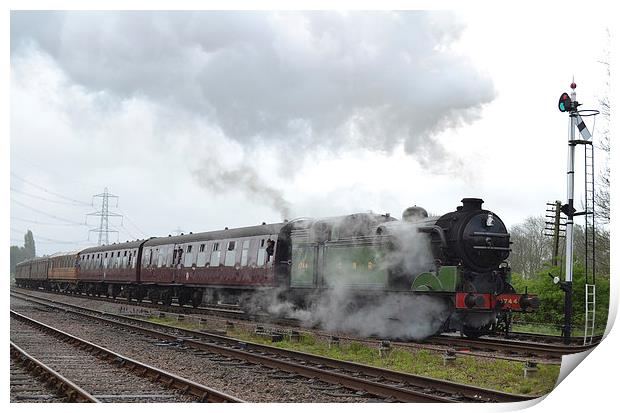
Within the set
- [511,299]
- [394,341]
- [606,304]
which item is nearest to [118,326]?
[394,341]

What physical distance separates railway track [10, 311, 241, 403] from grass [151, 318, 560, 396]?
334 cm

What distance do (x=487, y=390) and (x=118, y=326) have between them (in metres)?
11.2

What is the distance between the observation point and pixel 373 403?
812cm

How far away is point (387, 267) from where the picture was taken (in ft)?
43.7

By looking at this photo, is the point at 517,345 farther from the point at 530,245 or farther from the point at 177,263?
the point at 177,263

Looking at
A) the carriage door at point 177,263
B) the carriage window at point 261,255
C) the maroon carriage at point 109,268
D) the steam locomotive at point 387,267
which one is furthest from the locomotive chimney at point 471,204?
the maroon carriage at point 109,268

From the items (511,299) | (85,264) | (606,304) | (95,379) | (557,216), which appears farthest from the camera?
(85,264)

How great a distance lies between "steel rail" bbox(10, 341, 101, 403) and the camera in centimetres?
810

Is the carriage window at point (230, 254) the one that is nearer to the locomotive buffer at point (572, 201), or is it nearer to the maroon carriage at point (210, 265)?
the maroon carriage at point (210, 265)

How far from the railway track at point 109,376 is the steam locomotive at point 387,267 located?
5138 millimetres

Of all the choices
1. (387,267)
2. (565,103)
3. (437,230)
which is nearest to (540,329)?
(437,230)

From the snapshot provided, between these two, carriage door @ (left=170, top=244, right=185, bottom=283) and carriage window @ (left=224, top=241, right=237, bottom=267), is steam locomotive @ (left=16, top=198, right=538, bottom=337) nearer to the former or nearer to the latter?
carriage window @ (left=224, top=241, right=237, bottom=267)

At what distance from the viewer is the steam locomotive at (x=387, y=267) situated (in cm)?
1277

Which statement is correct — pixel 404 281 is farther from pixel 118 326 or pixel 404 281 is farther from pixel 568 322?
pixel 118 326
